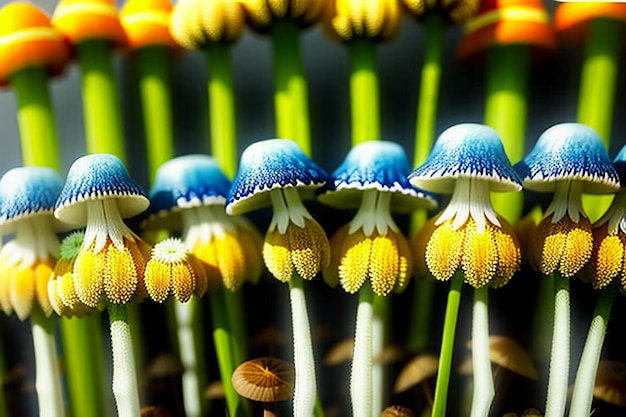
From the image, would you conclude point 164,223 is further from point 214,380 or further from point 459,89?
point 459,89

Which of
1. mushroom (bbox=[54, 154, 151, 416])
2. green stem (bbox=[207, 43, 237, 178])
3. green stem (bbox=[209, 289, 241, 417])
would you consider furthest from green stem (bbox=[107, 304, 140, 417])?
green stem (bbox=[207, 43, 237, 178])

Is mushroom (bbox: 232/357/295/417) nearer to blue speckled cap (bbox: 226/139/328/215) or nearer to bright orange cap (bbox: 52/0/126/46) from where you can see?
blue speckled cap (bbox: 226/139/328/215)

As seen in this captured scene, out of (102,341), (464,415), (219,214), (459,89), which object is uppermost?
(459,89)

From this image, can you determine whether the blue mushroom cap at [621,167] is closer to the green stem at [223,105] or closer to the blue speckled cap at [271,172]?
the blue speckled cap at [271,172]

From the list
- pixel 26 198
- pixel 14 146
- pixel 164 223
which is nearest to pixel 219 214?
pixel 164 223

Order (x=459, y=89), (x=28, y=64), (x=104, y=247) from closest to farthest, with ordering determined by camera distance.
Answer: (x=104, y=247) → (x=28, y=64) → (x=459, y=89)

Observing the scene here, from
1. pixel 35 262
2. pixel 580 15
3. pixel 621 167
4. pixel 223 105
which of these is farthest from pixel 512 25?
pixel 35 262

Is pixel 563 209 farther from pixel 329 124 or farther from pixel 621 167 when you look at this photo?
pixel 329 124

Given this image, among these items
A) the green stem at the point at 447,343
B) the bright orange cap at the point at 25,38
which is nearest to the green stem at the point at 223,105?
the bright orange cap at the point at 25,38
